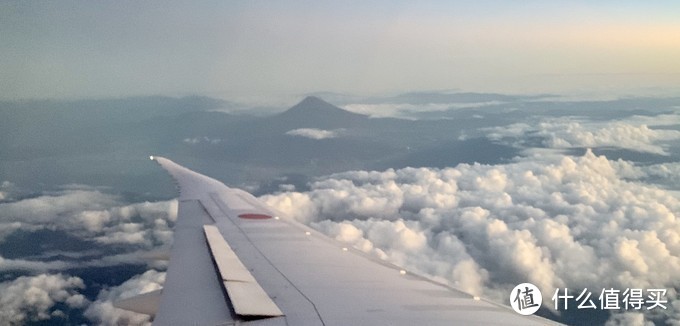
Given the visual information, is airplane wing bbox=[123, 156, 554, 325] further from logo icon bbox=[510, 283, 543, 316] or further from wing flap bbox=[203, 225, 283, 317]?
logo icon bbox=[510, 283, 543, 316]

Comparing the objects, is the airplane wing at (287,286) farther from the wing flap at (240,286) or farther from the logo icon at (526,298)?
the logo icon at (526,298)

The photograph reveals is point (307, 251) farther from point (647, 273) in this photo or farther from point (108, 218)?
point (108, 218)

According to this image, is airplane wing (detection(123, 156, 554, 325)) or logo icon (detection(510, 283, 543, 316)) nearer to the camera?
airplane wing (detection(123, 156, 554, 325))

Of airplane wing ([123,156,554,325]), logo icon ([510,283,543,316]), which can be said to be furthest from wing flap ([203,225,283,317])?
logo icon ([510,283,543,316])

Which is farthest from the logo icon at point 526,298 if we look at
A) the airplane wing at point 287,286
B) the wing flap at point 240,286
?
the wing flap at point 240,286

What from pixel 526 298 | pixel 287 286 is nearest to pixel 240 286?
pixel 287 286

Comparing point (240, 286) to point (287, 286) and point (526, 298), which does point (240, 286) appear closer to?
point (287, 286)
